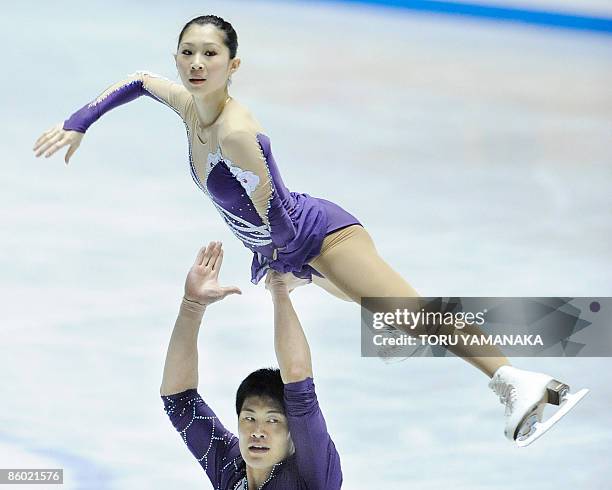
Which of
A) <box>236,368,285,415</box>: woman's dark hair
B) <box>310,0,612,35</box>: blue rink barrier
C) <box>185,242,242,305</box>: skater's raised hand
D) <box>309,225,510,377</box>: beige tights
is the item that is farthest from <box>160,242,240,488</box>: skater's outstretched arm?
<box>310,0,612,35</box>: blue rink barrier

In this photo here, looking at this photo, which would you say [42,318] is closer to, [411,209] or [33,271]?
[33,271]

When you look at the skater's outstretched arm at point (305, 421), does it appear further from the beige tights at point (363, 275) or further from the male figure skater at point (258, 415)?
the beige tights at point (363, 275)

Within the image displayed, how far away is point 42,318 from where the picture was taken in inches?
189

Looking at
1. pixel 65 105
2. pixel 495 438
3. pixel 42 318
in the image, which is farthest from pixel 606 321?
pixel 65 105

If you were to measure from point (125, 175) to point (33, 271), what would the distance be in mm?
1036

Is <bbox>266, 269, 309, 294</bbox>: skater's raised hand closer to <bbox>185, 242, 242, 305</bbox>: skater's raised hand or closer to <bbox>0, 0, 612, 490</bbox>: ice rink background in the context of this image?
<bbox>185, 242, 242, 305</bbox>: skater's raised hand

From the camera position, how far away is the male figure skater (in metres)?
3.10

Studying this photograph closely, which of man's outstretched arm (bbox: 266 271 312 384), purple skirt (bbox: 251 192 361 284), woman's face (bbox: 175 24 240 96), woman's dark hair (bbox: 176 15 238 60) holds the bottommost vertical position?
man's outstretched arm (bbox: 266 271 312 384)

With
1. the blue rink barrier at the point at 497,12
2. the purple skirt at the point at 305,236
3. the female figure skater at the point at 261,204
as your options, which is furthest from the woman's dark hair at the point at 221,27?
the blue rink barrier at the point at 497,12

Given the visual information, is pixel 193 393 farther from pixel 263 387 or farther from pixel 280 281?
pixel 280 281

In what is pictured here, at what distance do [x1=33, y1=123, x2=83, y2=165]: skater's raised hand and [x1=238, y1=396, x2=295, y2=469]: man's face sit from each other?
3.62 ft

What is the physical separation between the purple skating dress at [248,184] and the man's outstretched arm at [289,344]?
0.78 feet

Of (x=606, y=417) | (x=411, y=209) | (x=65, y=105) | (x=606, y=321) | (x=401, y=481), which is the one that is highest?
(x=65, y=105)

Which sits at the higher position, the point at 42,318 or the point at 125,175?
the point at 125,175
